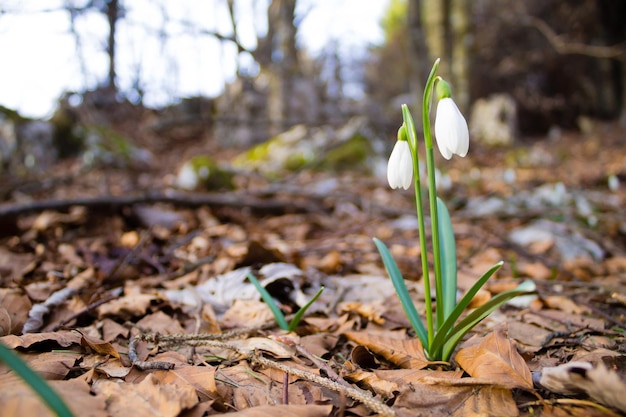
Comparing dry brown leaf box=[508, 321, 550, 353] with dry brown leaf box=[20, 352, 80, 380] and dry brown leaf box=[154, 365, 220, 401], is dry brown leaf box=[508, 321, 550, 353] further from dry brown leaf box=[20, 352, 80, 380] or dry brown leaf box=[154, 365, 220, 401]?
dry brown leaf box=[20, 352, 80, 380]

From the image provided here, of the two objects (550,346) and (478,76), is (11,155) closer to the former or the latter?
(550,346)

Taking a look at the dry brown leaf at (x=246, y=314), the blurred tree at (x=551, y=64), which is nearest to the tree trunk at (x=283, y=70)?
the blurred tree at (x=551, y=64)

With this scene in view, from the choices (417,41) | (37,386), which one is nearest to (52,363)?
(37,386)

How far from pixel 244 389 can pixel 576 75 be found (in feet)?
48.2

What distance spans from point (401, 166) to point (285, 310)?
2.52 feet

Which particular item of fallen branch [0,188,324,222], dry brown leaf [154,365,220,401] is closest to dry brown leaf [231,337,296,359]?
dry brown leaf [154,365,220,401]

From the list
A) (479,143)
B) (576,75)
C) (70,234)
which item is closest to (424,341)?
(70,234)

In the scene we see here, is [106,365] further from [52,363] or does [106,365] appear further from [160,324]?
[160,324]

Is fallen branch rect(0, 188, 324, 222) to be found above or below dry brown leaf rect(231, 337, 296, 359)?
above

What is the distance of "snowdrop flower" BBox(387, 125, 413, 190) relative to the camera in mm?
1122

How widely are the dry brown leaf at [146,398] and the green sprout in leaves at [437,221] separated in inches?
24.2

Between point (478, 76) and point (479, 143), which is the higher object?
point (478, 76)

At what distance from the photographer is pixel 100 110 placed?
9.59 metres

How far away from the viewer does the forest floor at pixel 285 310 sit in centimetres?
97
